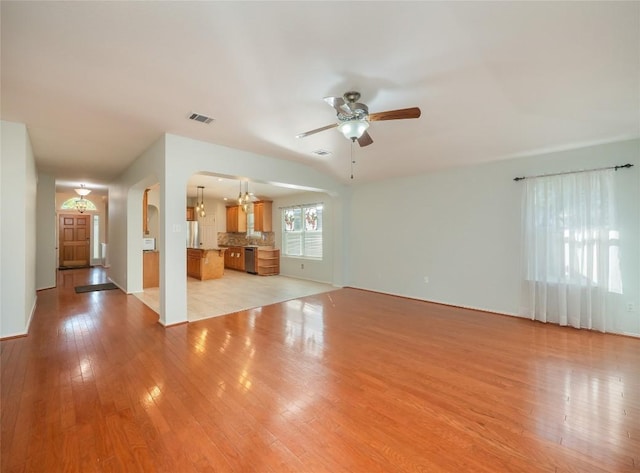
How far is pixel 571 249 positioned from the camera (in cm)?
395

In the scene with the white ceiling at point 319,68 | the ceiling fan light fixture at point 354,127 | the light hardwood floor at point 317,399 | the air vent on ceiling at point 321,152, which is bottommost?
the light hardwood floor at point 317,399

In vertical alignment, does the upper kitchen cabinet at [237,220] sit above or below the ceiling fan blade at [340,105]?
below

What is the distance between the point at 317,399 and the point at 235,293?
4.31m

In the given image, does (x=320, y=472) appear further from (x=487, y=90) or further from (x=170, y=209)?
(x=170, y=209)

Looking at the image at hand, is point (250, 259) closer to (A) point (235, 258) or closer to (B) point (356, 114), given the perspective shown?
(A) point (235, 258)

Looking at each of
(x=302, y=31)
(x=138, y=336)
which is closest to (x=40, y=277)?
(x=138, y=336)

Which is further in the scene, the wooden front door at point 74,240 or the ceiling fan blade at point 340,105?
the wooden front door at point 74,240

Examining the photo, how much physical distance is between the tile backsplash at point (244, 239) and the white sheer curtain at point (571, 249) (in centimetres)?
705

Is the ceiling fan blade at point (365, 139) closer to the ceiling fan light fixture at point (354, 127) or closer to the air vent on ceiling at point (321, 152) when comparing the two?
the ceiling fan light fixture at point (354, 127)

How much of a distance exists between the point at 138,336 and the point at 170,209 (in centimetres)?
170

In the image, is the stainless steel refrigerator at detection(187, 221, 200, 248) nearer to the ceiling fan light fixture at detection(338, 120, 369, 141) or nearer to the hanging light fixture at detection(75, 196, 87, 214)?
the hanging light fixture at detection(75, 196, 87, 214)

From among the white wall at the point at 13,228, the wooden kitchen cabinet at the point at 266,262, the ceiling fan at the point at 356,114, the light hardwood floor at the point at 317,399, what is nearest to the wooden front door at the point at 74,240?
the wooden kitchen cabinet at the point at 266,262

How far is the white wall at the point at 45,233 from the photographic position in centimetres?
633

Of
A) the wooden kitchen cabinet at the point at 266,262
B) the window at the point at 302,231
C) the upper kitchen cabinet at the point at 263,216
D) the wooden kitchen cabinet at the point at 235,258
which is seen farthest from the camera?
the wooden kitchen cabinet at the point at 235,258
